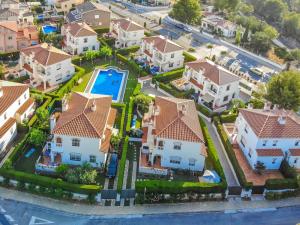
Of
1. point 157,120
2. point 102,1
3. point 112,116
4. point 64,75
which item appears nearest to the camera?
point 157,120

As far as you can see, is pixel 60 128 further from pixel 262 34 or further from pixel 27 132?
pixel 262 34

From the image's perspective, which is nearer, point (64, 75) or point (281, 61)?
point (64, 75)

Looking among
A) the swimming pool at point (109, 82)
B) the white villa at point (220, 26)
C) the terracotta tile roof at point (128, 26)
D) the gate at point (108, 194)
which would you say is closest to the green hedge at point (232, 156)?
the gate at point (108, 194)

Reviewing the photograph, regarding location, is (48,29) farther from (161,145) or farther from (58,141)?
(161,145)

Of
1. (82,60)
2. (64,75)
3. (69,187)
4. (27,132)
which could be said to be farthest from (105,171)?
(82,60)

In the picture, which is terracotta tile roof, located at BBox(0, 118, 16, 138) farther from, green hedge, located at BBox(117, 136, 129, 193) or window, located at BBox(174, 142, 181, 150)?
window, located at BBox(174, 142, 181, 150)

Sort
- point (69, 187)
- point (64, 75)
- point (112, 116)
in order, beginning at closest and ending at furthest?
point (69, 187)
point (112, 116)
point (64, 75)

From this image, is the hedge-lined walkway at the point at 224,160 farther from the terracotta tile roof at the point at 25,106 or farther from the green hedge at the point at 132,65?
the terracotta tile roof at the point at 25,106
